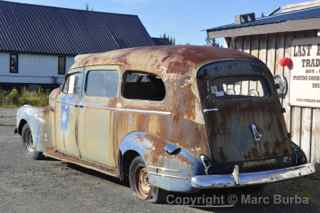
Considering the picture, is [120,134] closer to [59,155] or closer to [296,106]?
[59,155]

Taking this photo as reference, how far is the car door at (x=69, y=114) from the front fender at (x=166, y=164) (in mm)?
2045

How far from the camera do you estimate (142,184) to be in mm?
7582

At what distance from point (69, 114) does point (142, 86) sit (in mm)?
1917

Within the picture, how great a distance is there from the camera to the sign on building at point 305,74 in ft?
31.9

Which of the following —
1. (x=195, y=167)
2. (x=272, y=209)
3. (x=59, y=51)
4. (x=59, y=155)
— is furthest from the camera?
(x=59, y=51)

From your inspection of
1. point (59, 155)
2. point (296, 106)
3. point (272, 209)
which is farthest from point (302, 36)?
point (59, 155)

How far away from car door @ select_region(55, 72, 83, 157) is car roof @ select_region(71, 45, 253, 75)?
126 cm

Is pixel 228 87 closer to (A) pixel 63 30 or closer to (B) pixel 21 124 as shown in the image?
(B) pixel 21 124

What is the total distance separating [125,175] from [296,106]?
3.95 metres

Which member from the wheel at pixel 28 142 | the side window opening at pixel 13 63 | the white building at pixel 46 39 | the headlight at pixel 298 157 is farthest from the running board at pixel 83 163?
the side window opening at pixel 13 63

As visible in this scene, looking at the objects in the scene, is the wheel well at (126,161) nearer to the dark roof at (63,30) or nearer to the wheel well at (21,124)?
the wheel well at (21,124)

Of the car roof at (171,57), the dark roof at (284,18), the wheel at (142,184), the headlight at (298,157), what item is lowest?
the wheel at (142,184)

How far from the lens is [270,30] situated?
405 inches

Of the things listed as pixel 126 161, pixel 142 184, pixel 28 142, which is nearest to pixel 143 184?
pixel 142 184
